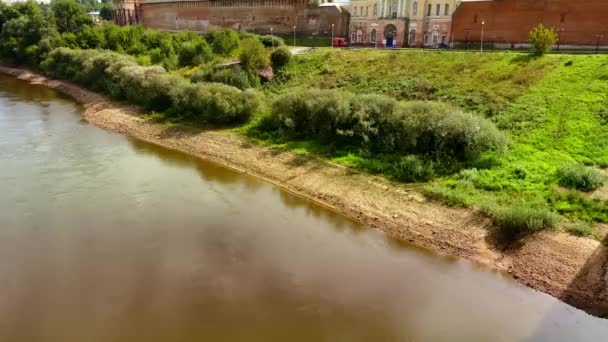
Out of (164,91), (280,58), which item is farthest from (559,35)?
(164,91)

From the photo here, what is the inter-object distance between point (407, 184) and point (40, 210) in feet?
34.5

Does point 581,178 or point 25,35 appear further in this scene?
point 25,35

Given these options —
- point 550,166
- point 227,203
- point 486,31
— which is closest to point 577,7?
point 486,31

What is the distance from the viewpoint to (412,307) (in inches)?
375

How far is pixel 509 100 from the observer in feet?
61.1

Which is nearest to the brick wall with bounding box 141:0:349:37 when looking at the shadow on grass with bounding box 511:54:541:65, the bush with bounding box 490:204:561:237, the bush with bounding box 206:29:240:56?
the bush with bounding box 206:29:240:56

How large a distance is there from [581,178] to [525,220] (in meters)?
2.80

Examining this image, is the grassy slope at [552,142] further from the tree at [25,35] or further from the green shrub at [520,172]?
the tree at [25,35]

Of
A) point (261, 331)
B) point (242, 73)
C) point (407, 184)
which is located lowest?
point (261, 331)

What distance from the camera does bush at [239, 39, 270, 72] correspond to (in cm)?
2650

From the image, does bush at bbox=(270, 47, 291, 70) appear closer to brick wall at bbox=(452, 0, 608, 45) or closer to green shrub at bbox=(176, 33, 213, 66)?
green shrub at bbox=(176, 33, 213, 66)

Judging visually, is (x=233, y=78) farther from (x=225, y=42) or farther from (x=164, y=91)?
(x=225, y=42)

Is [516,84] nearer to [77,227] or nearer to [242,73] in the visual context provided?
[242,73]

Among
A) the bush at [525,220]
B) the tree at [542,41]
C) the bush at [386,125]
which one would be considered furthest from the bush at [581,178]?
the tree at [542,41]
